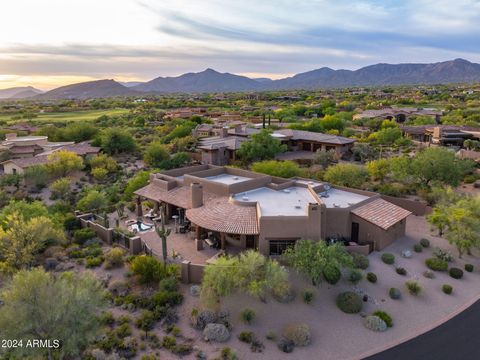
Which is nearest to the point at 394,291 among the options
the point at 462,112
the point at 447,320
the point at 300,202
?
the point at 447,320

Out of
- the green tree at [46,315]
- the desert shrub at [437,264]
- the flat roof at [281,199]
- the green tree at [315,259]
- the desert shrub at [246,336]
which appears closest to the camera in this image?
the green tree at [46,315]

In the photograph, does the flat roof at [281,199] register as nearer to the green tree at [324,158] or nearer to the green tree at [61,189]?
the green tree at [324,158]

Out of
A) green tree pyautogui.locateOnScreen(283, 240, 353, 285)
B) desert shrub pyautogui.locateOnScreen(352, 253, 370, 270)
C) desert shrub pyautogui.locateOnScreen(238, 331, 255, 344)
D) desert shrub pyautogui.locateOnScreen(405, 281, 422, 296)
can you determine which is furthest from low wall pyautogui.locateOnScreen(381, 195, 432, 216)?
desert shrub pyautogui.locateOnScreen(238, 331, 255, 344)

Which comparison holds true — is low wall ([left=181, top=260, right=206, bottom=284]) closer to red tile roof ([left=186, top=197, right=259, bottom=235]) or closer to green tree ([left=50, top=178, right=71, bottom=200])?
red tile roof ([left=186, top=197, right=259, bottom=235])

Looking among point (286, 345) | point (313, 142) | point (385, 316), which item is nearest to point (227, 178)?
point (385, 316)

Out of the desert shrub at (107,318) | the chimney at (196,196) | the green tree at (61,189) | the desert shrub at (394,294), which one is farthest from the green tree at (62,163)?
the desert shrub at (394,294)

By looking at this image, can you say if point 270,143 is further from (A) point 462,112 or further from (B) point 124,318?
(A) point 462,112

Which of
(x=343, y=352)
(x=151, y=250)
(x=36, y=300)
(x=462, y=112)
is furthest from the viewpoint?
(x=462, y=112)

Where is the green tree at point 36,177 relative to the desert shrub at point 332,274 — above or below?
above
